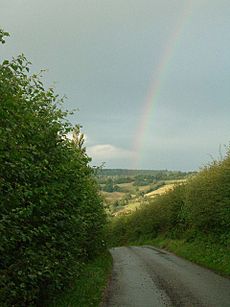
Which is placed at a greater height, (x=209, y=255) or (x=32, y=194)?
(x=32, y=194)

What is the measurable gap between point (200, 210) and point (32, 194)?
25896mm

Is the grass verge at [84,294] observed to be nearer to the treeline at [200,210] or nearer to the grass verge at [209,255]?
the grass verge at [209,255]

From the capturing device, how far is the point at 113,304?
1285 centimetres

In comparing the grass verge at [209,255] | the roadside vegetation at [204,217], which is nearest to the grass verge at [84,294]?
the grass verge at [209,255]

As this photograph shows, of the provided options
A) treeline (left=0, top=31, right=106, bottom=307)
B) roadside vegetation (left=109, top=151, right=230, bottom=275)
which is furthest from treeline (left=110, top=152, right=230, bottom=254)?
treeline (left=0, top=31, right=106, bottom=307)

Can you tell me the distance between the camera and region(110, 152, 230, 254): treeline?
26.9m

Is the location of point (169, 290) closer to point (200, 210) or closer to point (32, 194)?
point (32, 194)

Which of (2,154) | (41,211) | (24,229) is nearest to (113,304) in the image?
(41,211)

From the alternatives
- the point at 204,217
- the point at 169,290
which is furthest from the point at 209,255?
the point at 169,290

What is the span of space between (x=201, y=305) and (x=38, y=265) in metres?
5.93

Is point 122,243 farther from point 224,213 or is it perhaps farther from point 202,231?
point 224,213

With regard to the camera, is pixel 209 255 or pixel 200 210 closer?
pixel 209 255

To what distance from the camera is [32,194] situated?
296 inches

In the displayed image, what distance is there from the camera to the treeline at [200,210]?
26.9 metres
